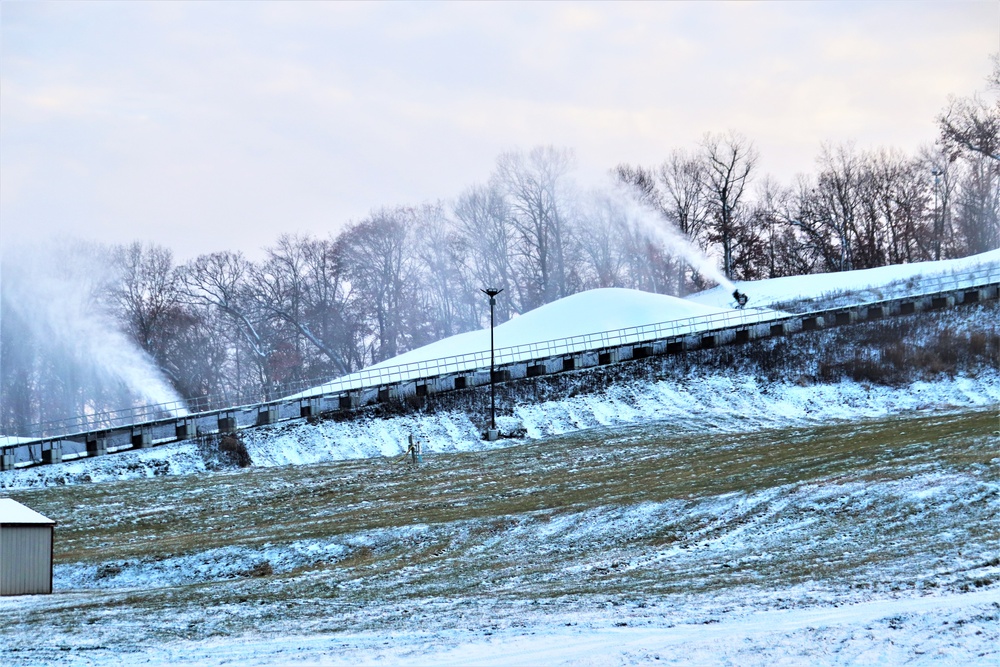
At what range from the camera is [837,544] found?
24.6 meters

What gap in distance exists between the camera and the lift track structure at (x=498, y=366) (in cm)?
5072

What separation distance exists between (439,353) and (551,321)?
746cm

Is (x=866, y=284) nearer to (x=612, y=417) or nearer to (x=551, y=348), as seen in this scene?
(x=551, y=348)

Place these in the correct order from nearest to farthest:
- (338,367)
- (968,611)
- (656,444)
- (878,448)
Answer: (968,611) < (878,448) < (656,444) < (338,367)

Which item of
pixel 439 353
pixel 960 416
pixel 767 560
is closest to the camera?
pixel 767 560

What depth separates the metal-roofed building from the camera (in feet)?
87.5

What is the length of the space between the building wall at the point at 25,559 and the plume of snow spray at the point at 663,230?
75249mm

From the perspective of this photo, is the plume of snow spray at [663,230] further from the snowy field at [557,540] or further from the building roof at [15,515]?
the building roof at [15,515]

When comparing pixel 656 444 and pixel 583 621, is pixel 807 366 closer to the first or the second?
pixel 656 444

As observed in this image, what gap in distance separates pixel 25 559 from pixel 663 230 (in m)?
78.9

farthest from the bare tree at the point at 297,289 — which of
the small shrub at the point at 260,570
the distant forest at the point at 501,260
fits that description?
the small shrub at the point at 260,570

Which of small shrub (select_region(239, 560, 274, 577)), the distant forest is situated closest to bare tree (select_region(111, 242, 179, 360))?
the distant forest

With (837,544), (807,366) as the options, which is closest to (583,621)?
(837,544)

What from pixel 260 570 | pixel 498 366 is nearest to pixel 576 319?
pixel 498 366
